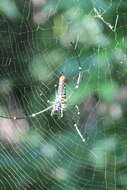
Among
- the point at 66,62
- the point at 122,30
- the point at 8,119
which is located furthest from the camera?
the point at 8,119

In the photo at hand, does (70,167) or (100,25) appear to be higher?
(100,25)

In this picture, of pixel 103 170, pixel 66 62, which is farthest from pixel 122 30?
pixel 103 170

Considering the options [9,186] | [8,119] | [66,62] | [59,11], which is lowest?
[9,186]

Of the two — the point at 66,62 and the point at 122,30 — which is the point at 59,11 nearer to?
the point at 66,62

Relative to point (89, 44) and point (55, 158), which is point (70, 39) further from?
point (55, 158)

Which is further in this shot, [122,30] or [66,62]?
[66,62]

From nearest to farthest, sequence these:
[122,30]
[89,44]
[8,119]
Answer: [122,30], [89,44], [8,119]
